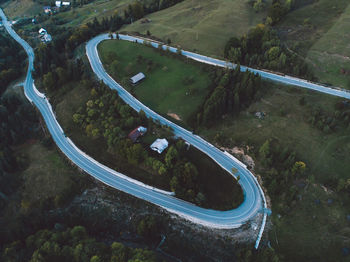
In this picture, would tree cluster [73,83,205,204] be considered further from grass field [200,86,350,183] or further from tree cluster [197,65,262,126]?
grass field [200,86,350,183]

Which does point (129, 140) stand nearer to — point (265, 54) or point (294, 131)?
point (294, 131)

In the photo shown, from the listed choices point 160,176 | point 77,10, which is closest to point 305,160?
point 160,176

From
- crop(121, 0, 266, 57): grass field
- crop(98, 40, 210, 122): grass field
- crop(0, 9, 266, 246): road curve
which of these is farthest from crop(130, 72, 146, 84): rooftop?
crop(121, 0, 266, 57): grass field

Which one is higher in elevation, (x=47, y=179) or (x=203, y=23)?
(x=203, y=23)

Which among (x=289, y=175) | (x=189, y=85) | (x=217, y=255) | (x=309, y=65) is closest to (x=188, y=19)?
(x=189, y=85)

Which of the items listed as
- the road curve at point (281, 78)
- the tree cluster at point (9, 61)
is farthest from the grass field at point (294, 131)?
the tree cluster at point (9, 61)

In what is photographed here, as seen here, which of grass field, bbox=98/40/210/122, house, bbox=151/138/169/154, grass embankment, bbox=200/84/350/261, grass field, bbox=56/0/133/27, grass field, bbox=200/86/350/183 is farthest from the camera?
grass field, bbox=56/0/133/27
